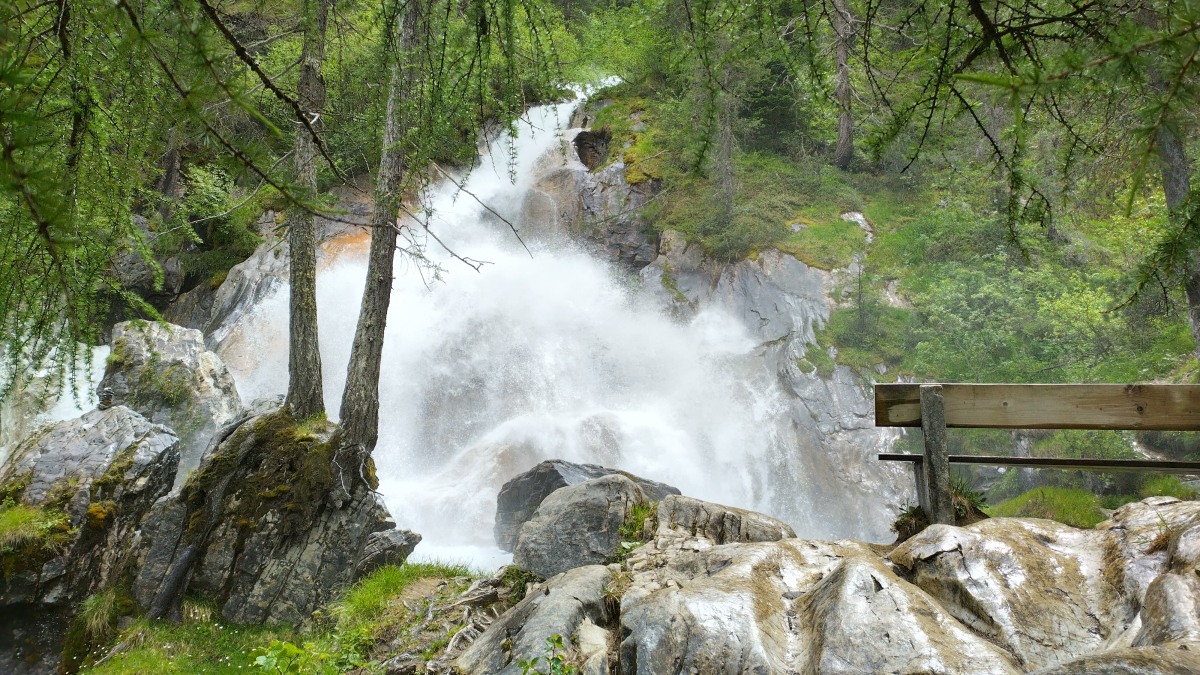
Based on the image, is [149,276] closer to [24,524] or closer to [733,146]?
[24,524]

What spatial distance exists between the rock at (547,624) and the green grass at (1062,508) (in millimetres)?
3387

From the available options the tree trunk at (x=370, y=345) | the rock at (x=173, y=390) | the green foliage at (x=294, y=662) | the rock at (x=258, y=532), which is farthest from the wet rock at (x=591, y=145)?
the green foliage at (x=294, y=662)

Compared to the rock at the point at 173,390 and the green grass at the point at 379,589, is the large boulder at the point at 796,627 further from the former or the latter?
the rock at the point at 173,390

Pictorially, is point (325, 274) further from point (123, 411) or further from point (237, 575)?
point (237, 575)

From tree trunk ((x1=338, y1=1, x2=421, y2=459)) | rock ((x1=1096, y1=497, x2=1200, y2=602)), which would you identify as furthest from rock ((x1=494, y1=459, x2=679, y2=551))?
rock ((x1=1096, y1=497, x2=1200, y2=602))

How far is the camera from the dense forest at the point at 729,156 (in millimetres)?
1532

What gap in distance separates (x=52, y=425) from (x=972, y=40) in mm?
9445

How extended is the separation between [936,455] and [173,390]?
34.8 feet

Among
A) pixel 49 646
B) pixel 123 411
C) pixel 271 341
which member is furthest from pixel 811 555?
pixel 271 341

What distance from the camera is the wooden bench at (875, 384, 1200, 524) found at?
12.0 feet

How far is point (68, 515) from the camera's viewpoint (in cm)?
663

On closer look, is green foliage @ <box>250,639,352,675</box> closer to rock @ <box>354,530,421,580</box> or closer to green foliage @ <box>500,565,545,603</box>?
green foliage @ <box>500,565,545,603</box>

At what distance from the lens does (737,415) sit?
494 inches

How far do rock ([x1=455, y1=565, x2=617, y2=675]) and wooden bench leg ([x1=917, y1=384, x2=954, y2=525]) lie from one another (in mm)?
2106
